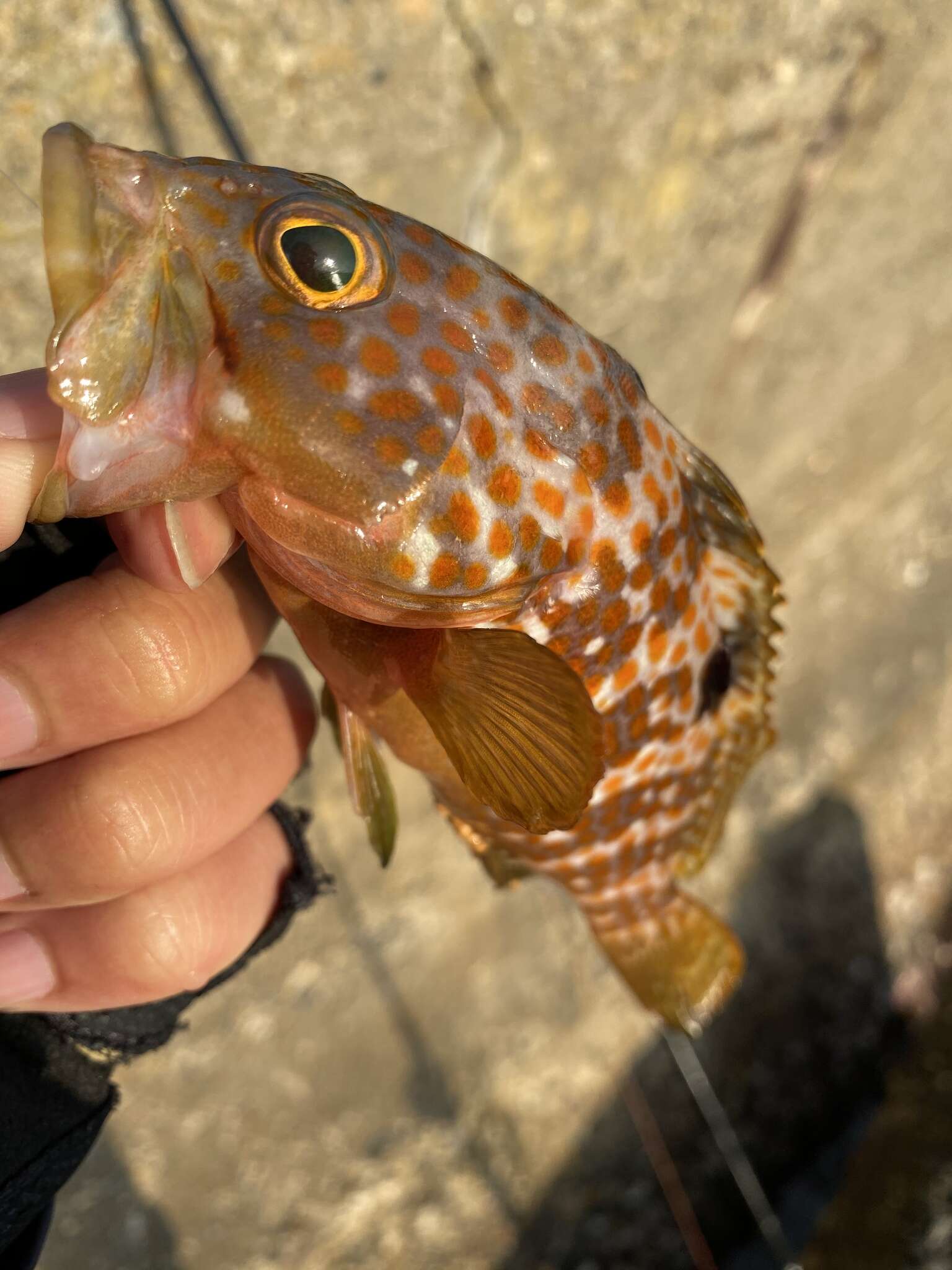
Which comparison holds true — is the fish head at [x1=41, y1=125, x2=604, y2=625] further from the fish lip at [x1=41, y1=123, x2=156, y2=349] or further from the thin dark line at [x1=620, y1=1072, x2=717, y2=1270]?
the thin dark line at [x1=620, y1=1072, x2=717, y2=1270]

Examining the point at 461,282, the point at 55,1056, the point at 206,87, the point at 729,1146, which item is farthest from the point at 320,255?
the point at 729,1146

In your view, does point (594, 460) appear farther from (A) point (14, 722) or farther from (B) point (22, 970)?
(B) point (22, 970)

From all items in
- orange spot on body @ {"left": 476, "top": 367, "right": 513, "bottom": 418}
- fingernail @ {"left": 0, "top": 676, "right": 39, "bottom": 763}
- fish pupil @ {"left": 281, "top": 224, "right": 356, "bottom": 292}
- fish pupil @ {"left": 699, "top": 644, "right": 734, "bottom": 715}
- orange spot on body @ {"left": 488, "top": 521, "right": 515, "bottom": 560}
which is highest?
fish pupil @ {"left": 281, "top": 224, "right": 356, "bottom": 292}

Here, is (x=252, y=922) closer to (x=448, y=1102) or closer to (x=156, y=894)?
(x=156, y=894)

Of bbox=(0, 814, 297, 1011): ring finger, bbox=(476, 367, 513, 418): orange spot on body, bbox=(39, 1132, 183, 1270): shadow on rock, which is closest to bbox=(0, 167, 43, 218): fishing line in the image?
bbox=(476, 367, 513, 418): orange spot on body

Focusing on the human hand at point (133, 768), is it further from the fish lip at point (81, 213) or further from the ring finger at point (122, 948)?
the fish lip at point (81, 213)
